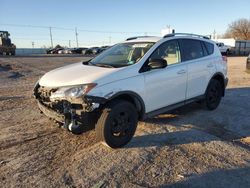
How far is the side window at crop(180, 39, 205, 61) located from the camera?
19.9ft

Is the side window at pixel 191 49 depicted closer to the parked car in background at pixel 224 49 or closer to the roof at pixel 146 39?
the roof at pixel 146 39

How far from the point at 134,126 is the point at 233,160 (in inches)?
63.7

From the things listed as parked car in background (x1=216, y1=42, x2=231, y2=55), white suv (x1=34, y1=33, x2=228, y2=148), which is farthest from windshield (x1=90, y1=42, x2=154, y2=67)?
parked car in background (x1=216, y1=42, x2=231, y2=55)

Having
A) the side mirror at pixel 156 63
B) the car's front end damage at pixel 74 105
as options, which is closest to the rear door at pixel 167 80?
the side mirror at pixel 156 63

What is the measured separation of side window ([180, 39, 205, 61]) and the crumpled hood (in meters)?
2.05

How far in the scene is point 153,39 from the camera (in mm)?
5676

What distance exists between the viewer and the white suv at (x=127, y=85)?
429 cm

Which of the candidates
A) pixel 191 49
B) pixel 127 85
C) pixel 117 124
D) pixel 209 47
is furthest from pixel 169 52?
pixel 117 124

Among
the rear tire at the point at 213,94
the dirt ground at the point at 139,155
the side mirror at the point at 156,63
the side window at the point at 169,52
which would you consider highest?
the side window at the point at 169,52

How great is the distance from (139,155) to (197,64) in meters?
2.79

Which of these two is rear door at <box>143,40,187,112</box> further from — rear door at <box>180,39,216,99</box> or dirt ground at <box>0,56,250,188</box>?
dirt ground at <box>0,56,250,188</box>

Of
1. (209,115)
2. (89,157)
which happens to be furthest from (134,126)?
(209,115)

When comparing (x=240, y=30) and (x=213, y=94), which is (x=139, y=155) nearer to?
(x=213, y=94)

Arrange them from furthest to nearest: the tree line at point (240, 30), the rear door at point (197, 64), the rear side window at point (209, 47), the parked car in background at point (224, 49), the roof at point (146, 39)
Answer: the tree line at point (240, 30), the parked car in background at point (224, 49), the rear side window at point (209, 47), the rear door at point (197, 64), the roof at point (146, 39)
